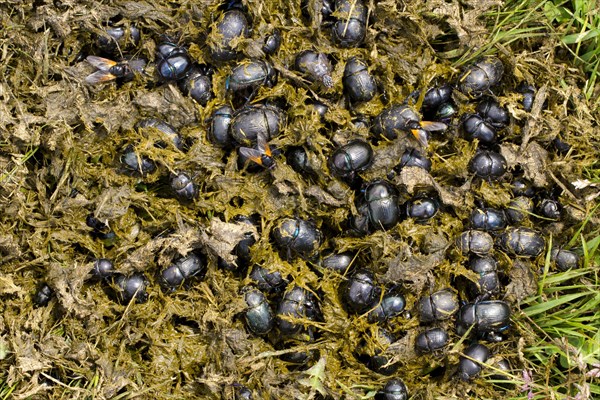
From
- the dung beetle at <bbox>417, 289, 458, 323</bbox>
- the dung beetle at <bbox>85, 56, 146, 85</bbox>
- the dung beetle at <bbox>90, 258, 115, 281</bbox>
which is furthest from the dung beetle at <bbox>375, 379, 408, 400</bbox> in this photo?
the dung beetle at <bbox>85, 56, 146, 85</bbox>

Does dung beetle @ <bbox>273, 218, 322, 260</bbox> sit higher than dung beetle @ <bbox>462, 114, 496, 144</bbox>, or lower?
lower

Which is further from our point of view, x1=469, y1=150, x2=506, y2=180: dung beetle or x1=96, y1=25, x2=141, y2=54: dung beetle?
x1=96, y1=25, x2=141, y2=54: dung beetle

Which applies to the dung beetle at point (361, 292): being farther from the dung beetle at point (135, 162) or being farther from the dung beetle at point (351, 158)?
the dung beetle at point (135, 162)

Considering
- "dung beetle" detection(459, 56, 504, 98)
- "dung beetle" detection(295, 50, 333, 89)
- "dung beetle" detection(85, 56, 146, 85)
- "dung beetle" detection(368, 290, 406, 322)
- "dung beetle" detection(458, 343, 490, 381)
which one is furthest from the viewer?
"dung beetle" detection(85, 56, 146, 85)

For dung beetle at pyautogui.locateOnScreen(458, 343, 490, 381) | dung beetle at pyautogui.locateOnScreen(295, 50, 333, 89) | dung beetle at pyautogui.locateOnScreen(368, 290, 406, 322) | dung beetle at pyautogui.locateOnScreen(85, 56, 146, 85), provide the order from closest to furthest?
dung beetle at pyautogui.locateOnScreen(458, 343, 490, 381)
dung beetle at pyautogui.locateOnScreen(368, 290, 406, 322)
dung beetle at pyautogui.locateOnScreen(295, 50, 333, 89)
dung beetle at pyautogui.locateOnScreen(85, 56, 146, 85)

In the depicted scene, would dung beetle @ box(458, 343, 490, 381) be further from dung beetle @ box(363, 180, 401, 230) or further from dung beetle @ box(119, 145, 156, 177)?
dung beetle @ box(119, 145, 156, 177)

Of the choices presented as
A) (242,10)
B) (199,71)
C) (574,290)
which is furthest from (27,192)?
(574,290)

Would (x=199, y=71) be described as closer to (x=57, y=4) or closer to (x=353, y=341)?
(x=57, y=4)

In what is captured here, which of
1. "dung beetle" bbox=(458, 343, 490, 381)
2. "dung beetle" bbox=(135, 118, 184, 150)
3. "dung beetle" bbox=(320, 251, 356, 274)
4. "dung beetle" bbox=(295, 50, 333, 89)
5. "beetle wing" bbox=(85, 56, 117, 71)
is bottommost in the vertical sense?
"dung beetle" bbox=(458, 343, 490, 381)
